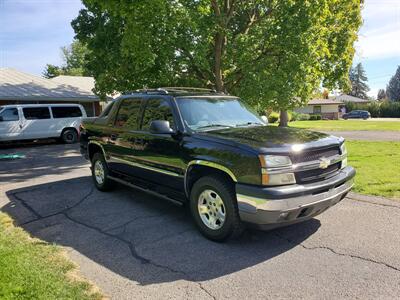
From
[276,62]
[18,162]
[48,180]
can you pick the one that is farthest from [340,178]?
[18,162]

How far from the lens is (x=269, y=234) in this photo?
489 cm

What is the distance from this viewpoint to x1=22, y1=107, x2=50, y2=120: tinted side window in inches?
712

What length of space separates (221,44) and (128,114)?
32.3ft

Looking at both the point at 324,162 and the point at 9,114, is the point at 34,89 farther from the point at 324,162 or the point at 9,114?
the point at 324,162

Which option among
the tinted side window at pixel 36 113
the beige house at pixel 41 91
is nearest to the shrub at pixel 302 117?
the beige house at pixel 41 91

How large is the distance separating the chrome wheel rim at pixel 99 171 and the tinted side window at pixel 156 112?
204 centimetres

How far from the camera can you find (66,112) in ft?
63.8

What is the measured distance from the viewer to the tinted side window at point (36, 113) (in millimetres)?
18094

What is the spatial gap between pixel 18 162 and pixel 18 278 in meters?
10.3

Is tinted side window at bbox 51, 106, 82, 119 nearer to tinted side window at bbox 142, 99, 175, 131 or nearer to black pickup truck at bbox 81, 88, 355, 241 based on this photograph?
black pickup truck at bbox 81, 88, 355, 241

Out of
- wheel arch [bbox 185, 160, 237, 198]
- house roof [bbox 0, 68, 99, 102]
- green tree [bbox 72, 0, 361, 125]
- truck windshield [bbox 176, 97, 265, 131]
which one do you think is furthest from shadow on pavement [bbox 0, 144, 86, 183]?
house roof [bbox 0, 68, 99, 102]

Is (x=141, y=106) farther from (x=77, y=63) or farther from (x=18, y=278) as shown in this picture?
(x=77, y=63)

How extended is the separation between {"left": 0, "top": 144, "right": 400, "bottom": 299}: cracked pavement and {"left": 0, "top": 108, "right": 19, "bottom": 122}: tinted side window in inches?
481

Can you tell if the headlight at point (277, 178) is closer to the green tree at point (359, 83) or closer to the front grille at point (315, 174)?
the front grille at point (315, 174)
